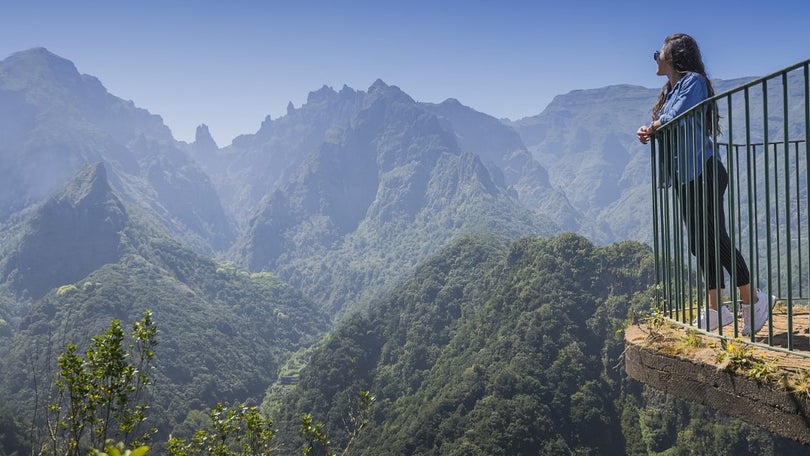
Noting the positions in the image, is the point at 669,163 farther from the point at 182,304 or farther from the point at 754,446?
the point at 182,304

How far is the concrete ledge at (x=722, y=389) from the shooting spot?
301 centimetres

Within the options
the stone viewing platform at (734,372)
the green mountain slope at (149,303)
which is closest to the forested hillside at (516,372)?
the green mountain slope at (149,303)

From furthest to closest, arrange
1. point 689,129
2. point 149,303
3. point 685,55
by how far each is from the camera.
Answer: point 149,303 < point 685,55 < point 689,129

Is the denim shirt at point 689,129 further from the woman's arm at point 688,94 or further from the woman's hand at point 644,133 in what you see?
the woman's hand at point 644,133

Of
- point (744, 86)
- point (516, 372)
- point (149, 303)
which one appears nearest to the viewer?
point (744, 86)

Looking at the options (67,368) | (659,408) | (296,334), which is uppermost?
(67,368)

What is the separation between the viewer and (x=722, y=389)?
346cm

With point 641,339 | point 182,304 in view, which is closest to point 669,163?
point 641,339

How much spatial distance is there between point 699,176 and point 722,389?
150 centimetres

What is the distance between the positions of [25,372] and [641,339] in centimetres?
9880

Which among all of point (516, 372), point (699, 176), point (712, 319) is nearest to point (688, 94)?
point (699, 176)

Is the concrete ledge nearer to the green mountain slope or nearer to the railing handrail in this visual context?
the railing handrail

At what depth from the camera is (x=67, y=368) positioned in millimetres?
5156

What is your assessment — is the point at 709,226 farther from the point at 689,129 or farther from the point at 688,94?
the point at 688,94
